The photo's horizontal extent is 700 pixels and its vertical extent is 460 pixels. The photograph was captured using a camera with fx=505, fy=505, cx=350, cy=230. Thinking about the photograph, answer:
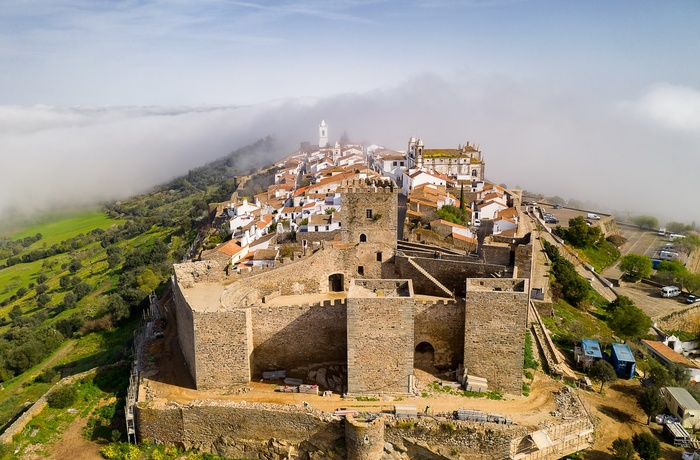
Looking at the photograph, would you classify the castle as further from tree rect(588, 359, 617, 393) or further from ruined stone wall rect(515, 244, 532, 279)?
tree rect(588, 359, 617, 393)

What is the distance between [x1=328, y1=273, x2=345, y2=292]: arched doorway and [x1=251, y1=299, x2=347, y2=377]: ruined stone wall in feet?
16.4

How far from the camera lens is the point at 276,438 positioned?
15828 millimetres

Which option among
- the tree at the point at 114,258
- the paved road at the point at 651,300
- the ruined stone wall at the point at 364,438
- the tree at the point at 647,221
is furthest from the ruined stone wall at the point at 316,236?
the tree at the point at 647,221

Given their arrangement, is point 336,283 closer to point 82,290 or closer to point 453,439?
point 453,439

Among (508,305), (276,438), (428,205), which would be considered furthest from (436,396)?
(428,205)

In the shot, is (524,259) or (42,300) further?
(42,300)

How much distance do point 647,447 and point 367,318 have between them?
31.6 ft

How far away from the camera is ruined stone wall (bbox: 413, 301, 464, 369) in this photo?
17453mm

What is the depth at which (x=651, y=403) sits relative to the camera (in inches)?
702

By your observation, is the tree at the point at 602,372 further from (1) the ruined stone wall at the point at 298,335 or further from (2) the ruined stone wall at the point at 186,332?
(2) the ruined stone wall at the point at 186,332

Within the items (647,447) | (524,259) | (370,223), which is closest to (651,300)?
(524,259)

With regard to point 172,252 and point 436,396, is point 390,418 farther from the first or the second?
point 172,252

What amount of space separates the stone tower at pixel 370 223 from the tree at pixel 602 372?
9.31 meters

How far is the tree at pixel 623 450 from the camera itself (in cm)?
1527
